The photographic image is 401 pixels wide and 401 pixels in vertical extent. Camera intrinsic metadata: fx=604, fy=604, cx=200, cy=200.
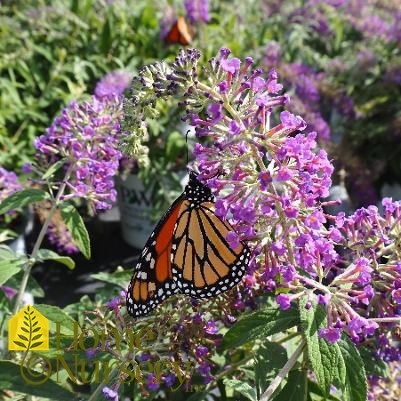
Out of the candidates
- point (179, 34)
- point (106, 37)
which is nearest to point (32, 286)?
point (179, 34)

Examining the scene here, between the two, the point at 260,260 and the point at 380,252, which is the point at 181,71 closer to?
the point at 260,260

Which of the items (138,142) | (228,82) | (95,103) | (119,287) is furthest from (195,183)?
(119,287)

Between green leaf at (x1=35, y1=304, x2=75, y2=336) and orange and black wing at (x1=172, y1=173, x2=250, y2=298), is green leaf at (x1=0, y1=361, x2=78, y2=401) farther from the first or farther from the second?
orange and black wing at (x1=172, y1=173, x2=250, y2=298)

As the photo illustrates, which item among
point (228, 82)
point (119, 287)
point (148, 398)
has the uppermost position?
point (228, 82)

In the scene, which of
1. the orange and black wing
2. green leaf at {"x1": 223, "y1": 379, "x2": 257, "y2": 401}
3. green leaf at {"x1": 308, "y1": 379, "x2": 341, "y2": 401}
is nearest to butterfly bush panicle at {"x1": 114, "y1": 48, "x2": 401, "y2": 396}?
the orange and black wing

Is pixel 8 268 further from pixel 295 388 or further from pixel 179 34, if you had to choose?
pixel 179 34
